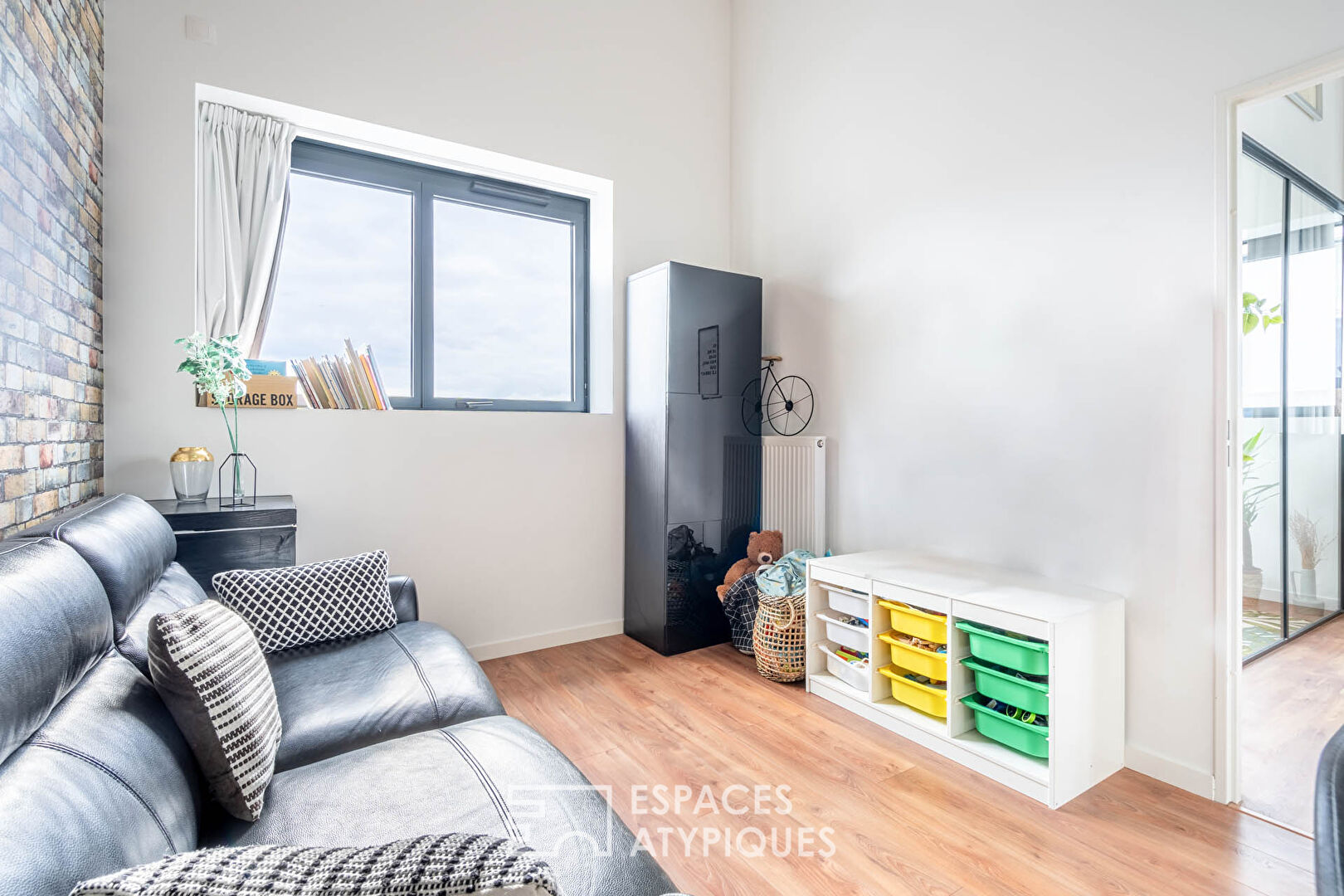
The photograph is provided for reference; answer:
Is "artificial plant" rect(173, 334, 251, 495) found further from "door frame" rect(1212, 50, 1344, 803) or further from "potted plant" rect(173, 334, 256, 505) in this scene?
"door frame" rect(1212, 50, 1344, 803)

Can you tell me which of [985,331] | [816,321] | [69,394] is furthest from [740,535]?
[69,394]

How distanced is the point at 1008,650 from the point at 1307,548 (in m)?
2.23

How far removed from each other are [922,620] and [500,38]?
3164 millimetres

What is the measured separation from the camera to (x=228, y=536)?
2.19 m

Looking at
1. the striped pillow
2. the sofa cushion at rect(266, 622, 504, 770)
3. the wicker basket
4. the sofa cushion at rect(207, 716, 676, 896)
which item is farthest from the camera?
the wicker basket

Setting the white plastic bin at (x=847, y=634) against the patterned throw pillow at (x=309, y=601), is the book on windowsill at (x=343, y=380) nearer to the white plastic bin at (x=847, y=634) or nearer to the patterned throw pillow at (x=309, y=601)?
the patterned throw pillow at (x=309, y=601)

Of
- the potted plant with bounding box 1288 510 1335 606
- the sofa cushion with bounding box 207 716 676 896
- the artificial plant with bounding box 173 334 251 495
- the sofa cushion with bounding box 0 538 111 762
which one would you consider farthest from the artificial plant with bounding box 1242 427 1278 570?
the artificial plant with bounding box 173 334 251 495

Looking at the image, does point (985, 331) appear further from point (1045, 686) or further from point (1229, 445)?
point (1045, 686)

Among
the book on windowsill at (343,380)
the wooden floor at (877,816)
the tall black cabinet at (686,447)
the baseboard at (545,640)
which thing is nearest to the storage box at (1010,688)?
the wooden floor at (877,816)

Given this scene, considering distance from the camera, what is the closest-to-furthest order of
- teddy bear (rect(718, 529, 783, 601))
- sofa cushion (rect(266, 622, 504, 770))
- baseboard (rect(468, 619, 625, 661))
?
sofa cushion (rect(266, 622, 504, 770)), baseboard (rect(468, 619, 625, 661)), teddy bear (rect(718, 529, 783, 601))

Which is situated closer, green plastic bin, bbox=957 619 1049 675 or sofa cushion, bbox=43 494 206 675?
sofa cushion, bbox=43 494 206 675

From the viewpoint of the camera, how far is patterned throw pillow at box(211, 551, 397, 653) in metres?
1.99

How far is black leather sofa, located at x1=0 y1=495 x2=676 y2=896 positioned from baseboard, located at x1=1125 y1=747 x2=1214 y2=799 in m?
1.84

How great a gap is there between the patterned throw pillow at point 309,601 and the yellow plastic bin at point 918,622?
5.84 feet
